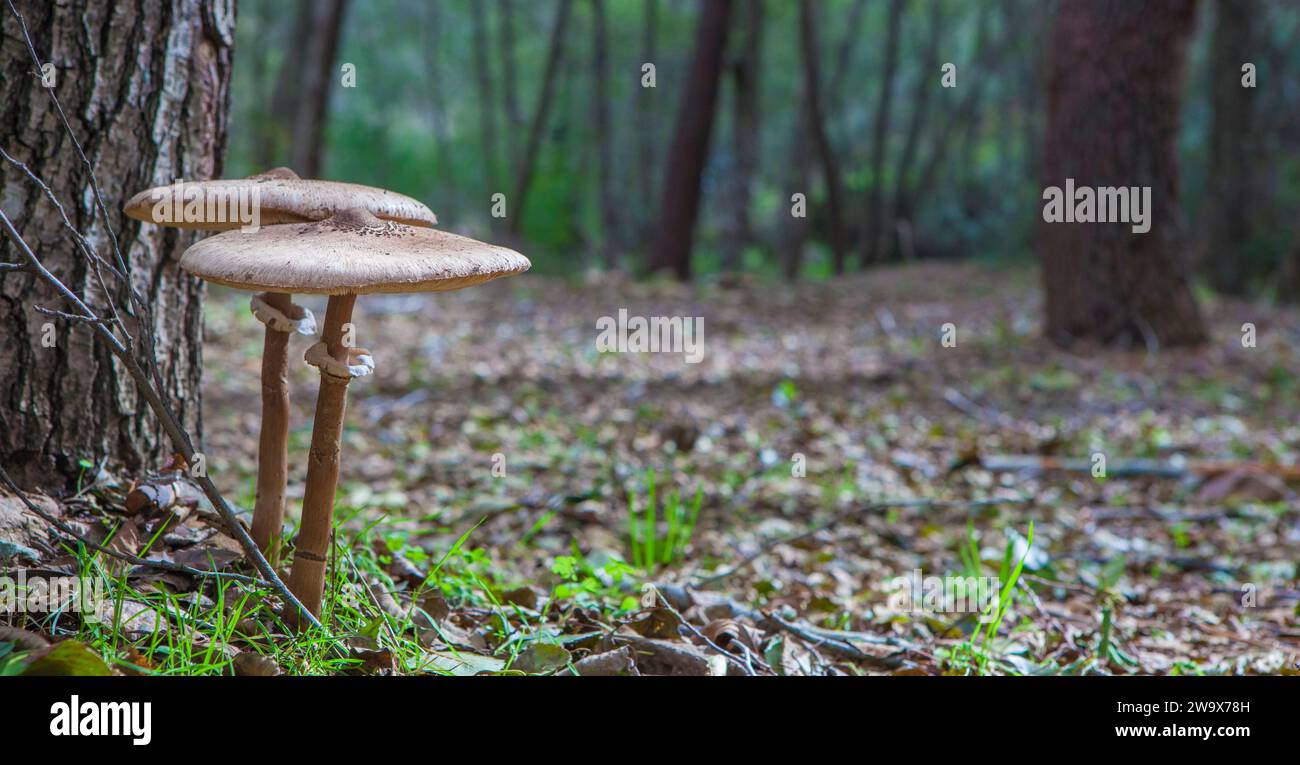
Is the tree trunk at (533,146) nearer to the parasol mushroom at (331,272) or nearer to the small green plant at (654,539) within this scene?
the small green plant at (654,539)

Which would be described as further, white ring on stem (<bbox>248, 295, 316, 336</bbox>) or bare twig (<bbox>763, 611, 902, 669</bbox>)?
bare twig (<bbox>763, 611, 902, 669</bbox>)

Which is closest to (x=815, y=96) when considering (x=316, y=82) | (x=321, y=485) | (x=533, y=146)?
(x=533, y=146)

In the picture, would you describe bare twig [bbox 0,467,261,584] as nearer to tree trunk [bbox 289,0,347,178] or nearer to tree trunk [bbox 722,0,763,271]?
tree trunk [bbox 289,0,347,178]

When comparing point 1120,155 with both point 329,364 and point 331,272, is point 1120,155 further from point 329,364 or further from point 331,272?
point 331,272

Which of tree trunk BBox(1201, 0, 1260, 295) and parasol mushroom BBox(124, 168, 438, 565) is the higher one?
tree trunk BBox(1201, 0, 1260, 295)

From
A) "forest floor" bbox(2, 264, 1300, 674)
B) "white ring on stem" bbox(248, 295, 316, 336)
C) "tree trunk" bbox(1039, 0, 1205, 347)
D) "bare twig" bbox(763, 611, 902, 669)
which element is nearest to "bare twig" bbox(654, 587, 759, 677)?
"forest floor" bbox(2, 264, 1300, 674)

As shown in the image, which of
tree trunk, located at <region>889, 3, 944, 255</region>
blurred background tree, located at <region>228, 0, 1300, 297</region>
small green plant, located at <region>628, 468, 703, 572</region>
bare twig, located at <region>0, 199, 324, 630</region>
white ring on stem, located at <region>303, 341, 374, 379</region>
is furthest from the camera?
tree trunk, located at <region>889, 3, 944, 255</region>
